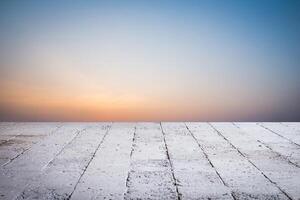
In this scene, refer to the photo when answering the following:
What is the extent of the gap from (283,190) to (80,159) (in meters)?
2.53

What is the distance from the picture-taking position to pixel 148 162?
14.4ft

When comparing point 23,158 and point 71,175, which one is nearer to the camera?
point 71,175

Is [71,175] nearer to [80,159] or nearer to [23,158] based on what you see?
[80,159]

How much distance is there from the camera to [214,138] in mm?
5910

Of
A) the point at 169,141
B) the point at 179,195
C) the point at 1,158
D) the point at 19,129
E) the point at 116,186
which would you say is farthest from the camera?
the point at 19,129

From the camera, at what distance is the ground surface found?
11.2 ft

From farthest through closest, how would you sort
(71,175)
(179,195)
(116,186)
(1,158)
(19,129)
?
(19,129) → (1,158) → (71,175) → (116,186) → (179,195)

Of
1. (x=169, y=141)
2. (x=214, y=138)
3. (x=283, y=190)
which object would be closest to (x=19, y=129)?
(x=169, y=141)

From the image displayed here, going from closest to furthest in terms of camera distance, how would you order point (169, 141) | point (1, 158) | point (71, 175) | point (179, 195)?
point (179, 195)
point (71, 175)
point (1, 158)
point (169, 141)

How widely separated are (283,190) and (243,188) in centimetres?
40

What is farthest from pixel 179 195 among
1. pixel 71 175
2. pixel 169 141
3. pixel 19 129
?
pixel 19 129

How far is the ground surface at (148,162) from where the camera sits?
3422mm

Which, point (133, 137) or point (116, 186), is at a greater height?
point (133, 137)

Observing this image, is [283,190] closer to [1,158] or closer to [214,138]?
[214,138]
